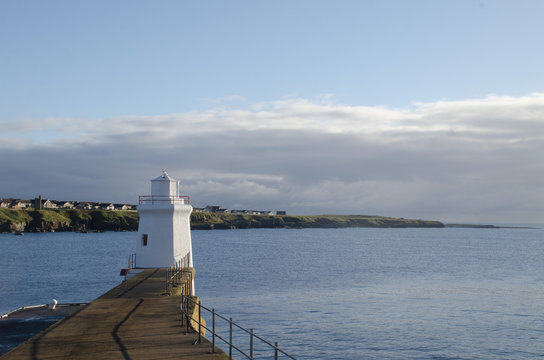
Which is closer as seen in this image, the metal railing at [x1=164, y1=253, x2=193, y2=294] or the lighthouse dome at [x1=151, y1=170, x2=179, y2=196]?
the metal railing at [x1=164, y1=253, x2=193, y2=294]

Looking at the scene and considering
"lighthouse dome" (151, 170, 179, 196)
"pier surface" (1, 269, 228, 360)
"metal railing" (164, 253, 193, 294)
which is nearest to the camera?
"pier surface" (1, 269, 228, 360)

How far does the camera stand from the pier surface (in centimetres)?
1346

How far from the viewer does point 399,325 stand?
35438mm

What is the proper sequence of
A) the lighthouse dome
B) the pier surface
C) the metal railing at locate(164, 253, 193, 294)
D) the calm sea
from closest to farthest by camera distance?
the pier surface
the metal railing at locate(164, 253, 193, 294)
the calm sea
the lighthouse dome

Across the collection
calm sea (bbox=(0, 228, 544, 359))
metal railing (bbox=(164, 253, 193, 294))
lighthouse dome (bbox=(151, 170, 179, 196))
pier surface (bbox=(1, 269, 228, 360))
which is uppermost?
lighthouse dome (bbox=(151, 170, 179, 196))

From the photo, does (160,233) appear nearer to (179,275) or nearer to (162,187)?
(162,187)

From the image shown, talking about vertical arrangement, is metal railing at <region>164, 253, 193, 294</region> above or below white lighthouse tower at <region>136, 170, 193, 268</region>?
below

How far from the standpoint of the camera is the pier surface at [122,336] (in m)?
13.5

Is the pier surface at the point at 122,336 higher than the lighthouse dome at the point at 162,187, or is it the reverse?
the lighthouse dome at the point at 162,187

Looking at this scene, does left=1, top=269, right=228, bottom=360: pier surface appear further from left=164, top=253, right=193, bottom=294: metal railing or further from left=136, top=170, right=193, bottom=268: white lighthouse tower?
left=136, top=170, right=193, bottom=268: white lighthouse tower

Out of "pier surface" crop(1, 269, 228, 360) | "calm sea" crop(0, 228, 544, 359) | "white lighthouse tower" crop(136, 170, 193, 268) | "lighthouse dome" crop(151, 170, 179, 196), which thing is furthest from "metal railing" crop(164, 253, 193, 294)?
"calm sea" crop(0, 228, 544, 359)

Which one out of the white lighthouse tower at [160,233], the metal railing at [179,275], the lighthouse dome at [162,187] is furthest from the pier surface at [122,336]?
the lighthouse dome at [162,187]

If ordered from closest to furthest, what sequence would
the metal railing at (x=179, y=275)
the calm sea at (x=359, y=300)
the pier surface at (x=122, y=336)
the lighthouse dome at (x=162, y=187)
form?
the pier surface at (x=122, y=336)
the metal railing at (x=179, y=275)
the calm sea at (x=359, y=300)
the lighthouse dome at (x=162, y=187)

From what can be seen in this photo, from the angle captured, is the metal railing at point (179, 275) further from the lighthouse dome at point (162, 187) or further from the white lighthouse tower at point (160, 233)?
the lighthouse dome at point (162, 187)
